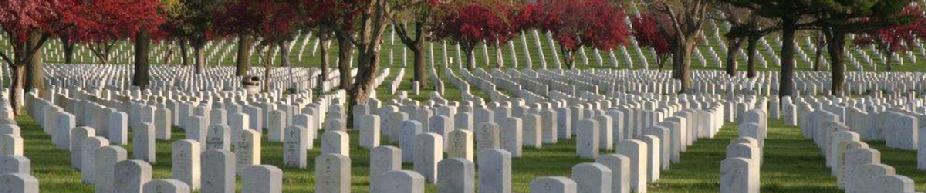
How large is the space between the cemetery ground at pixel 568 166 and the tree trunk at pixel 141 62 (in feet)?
65.7

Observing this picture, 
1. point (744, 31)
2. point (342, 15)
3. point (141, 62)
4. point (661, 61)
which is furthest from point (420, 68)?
point (661, 61)

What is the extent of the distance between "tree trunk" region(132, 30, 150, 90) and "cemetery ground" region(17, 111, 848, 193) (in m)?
20.0

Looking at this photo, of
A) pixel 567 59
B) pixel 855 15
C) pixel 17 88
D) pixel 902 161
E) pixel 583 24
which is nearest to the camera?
pixel 902 161

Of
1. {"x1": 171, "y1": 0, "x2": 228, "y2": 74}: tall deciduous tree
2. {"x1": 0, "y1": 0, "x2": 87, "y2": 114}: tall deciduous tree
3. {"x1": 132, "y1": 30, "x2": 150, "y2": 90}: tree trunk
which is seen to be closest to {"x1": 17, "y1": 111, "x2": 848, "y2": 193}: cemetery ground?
{"x1": 0, "y1": 0, "x2": 87, "y2": 114}: tall deciduous tree

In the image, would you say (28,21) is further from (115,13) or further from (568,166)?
(568,166)

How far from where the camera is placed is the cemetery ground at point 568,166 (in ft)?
50.8

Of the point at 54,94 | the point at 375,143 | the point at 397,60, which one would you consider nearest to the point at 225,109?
the point at 375,143

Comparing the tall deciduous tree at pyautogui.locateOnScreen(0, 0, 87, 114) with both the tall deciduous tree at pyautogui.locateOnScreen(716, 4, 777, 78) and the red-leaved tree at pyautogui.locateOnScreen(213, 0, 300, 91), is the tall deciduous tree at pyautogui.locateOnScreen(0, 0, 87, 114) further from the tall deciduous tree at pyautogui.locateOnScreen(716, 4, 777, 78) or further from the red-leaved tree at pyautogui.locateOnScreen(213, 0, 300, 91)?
the tall deciduous tree at pyautogui.locateOnScreen(716, 4, 777, 78)

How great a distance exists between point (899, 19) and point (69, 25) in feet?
69.2

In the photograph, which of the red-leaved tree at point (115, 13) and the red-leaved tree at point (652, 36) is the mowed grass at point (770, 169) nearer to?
the red-leaved tree at point (115, 13)

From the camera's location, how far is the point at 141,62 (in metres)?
43.9

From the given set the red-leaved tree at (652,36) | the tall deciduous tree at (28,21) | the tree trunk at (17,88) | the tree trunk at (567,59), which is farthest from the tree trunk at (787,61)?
the red-leaved tree at (652,36)

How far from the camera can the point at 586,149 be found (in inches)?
756

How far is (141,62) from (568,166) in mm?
27411
